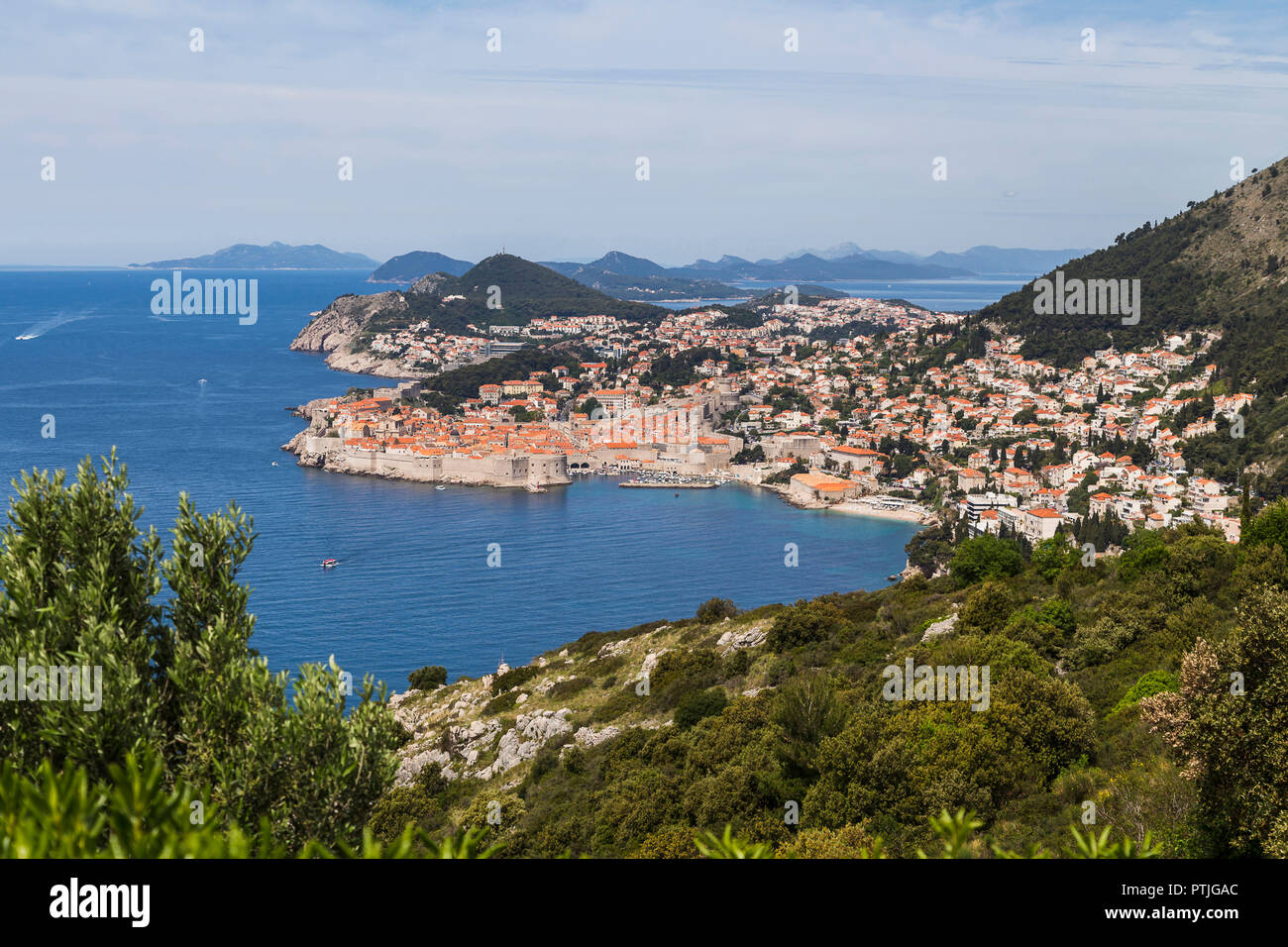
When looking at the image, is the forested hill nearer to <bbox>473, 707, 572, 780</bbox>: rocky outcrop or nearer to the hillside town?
the hillside town

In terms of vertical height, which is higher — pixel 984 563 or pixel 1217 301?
Result: pixel 1217 301

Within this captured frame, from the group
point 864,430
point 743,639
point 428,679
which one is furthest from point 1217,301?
point 428,679

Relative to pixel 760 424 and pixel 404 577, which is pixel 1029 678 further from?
pixel 760 424

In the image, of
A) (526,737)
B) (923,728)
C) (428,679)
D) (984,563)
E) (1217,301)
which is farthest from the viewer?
(1217,301)

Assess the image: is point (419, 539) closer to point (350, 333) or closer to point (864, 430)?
point (864, 430)

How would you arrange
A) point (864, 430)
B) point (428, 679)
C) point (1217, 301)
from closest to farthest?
point (428, 679), point (864, 430), point (1217, 301)

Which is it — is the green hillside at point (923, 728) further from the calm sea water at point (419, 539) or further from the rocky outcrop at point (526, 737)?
the calm sea water at point (419, 539)
